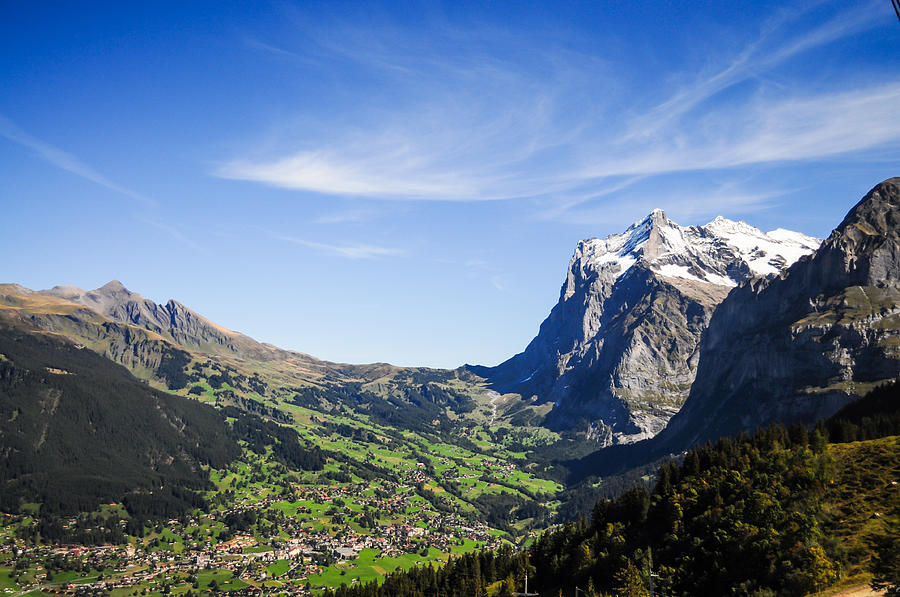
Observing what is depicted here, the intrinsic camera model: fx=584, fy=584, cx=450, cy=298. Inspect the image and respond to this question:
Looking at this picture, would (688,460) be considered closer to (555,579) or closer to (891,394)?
(555,579)

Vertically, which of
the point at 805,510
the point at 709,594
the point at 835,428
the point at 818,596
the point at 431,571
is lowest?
the point at 431,571

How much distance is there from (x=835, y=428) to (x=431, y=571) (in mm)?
102913

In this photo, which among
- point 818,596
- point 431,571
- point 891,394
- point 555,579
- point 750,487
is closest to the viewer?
point 818,596

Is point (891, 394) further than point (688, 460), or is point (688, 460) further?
point (891, 394)

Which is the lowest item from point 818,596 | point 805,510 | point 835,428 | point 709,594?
point 709,594

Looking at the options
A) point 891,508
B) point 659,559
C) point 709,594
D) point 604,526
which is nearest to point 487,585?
point 604,526

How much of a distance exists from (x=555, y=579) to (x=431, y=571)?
132ft

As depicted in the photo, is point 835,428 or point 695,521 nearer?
point 695,521

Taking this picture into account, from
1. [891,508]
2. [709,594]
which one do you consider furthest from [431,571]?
[891,508]

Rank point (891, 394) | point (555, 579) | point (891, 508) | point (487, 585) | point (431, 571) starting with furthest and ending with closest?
A: point (891, 394) → point (431, 571) → point (487, 585) → point (555, 579) → point (891, 508)

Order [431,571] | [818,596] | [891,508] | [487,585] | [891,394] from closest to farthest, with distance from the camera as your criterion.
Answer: [818,596] → [891,508] → [487,585] → [431,571] → [891,394]

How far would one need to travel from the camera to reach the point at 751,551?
3438 inches

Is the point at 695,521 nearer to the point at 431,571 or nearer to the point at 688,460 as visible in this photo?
the point at 688,460

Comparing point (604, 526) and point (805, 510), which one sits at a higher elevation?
point (805, 510)
